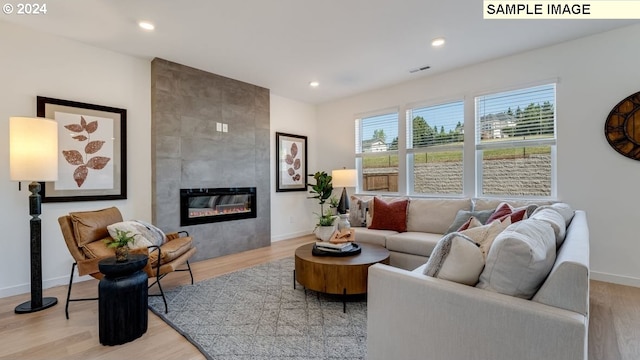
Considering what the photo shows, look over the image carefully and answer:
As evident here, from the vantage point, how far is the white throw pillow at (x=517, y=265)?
3.71ft

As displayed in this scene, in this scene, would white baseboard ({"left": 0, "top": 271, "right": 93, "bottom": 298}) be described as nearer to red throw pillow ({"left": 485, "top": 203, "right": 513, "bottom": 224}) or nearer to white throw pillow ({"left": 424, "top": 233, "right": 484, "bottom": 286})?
white throw pillow ({"left": 424, "top": 233, "right": 484, "bottom": 286})

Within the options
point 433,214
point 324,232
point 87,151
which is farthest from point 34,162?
point 433,214

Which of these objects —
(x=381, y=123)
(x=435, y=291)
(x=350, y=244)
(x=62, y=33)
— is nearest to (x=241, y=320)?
(x=350, y=244)

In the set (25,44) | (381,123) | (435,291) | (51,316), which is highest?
(25,44)

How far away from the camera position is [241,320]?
2297 mm

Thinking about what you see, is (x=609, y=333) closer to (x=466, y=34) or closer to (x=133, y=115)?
(x=466, y=34)

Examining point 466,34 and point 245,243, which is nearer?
point 466,34

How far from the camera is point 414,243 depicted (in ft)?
10.5

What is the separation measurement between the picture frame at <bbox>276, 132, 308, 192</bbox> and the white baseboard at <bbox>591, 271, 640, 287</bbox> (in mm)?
4342

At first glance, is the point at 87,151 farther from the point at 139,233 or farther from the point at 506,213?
the point at 506,213

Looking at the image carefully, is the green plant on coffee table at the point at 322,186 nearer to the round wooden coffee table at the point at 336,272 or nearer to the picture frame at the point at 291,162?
the picture frame at the point at 291,162

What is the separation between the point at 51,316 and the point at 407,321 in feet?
9.62

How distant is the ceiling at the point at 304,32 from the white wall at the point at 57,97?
0.17m

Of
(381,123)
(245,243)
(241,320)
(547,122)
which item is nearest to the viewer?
(241,320)
